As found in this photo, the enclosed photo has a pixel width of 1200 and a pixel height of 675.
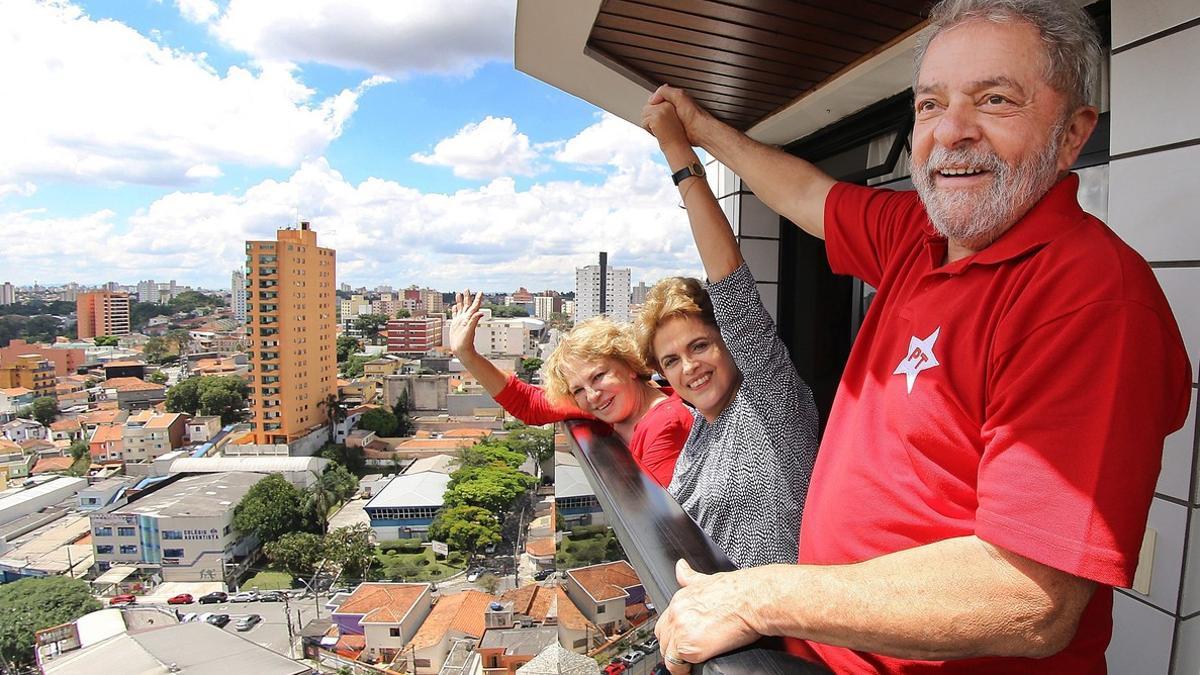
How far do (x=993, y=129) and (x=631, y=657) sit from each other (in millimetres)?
839

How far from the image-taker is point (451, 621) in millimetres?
19266

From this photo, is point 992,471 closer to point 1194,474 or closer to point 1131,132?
point 1194,474

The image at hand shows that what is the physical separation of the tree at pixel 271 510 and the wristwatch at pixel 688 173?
29045 mm

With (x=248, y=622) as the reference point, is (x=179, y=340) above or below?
above

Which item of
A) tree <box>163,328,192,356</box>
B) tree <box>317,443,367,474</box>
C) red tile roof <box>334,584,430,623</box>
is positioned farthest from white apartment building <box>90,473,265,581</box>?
tree <box>163,328,192,356</box>

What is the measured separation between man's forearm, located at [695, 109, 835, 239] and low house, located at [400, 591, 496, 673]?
66.2ft

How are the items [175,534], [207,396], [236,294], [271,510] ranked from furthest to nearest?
[236,294] → [207,396] → [271,510] → [175,534]

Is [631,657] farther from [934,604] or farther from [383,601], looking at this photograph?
[383,601]

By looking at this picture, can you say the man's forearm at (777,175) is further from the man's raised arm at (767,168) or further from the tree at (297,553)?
the tree at (297,553)

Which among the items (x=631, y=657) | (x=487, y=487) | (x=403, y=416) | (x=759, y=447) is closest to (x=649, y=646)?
(x=631, y=657)

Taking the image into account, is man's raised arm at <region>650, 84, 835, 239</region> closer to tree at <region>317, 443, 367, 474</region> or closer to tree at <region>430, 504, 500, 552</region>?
tree at <region>430, 504, 500, 552</region>

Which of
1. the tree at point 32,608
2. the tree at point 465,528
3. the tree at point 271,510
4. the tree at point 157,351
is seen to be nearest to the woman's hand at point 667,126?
the tree at point 465,528

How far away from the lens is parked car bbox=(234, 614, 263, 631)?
822 inches

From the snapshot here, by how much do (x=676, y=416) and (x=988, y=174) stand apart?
36.3 inches
